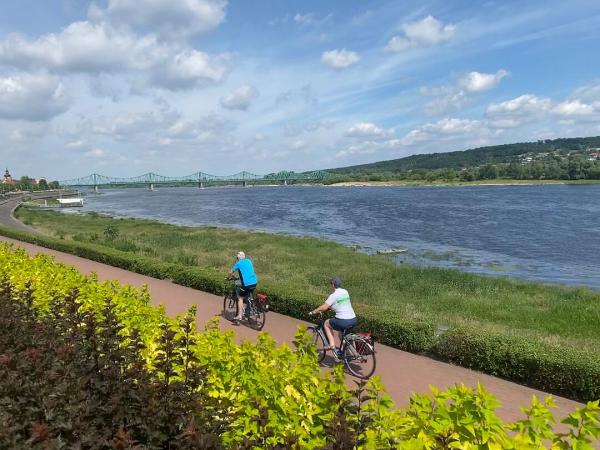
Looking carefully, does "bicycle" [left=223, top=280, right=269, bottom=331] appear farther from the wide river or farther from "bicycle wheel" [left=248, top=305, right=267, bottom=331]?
the wide river

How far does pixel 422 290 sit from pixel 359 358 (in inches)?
442

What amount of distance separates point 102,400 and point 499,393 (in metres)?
7.24

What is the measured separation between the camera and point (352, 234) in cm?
4278

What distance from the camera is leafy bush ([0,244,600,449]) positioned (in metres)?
3.17

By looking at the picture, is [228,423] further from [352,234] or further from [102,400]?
[352,234]

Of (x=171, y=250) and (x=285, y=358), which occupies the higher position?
(x=285, y=358)

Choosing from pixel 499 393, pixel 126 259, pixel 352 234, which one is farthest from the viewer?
pixel 352 234

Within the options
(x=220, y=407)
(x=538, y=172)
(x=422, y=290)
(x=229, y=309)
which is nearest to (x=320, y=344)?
(x=229, y=309)

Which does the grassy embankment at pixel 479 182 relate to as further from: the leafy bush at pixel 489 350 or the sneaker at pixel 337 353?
the sneaker at pixel 337 353

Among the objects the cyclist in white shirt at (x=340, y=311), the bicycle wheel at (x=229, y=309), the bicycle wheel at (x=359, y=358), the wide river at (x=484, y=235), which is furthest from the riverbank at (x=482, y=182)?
the cyclist in white shirt at (x=340, y=311)

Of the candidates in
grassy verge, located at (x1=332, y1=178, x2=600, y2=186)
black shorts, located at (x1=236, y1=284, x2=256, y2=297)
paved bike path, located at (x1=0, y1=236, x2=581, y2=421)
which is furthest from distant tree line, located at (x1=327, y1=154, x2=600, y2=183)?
black shorts, located at (x1=236, y1=284, x2=256, y2=297)

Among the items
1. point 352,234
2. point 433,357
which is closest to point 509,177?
point 352,234

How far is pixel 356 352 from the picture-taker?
352 inches

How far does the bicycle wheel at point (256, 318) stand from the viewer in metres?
12.1
